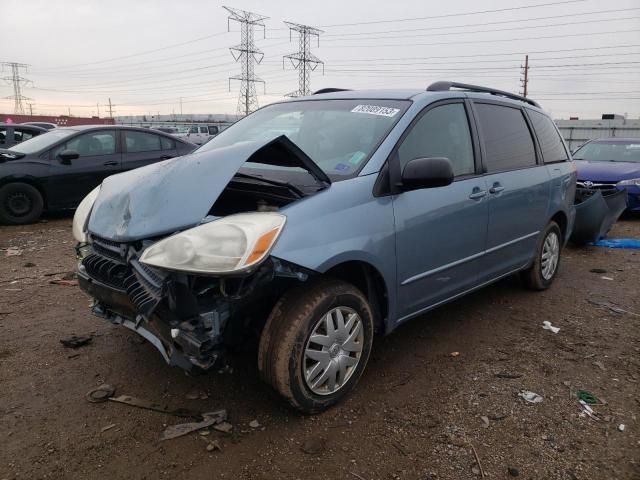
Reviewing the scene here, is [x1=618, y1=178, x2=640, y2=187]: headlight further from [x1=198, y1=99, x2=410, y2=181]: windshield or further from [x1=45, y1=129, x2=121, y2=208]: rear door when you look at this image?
[x1=45, y1=129, x2=121, y2=208]: rear door

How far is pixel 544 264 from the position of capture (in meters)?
4.89

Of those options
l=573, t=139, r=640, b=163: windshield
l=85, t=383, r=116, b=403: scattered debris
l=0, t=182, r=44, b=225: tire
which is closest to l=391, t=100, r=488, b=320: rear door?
l=85, t=383, r=116, b=403: scattered debris

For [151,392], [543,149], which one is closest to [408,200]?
[151,392]

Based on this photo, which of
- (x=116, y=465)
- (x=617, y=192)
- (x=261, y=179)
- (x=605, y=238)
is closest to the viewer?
(x=116, y=465)

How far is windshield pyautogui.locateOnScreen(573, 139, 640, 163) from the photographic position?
377 inches

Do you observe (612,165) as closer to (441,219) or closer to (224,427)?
(441,219)

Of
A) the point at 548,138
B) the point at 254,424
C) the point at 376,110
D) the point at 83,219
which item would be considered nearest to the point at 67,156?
the point at 83,219

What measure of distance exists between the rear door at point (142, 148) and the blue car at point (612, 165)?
6.91 metres

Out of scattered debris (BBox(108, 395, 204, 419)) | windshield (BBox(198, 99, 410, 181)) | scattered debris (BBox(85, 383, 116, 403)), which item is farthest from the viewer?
windshield (BBox(198, 99, 410, 181))

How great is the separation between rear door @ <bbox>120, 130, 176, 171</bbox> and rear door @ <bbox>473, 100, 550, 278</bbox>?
6.10m

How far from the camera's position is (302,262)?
244 cm

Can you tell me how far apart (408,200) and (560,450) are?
154 centimetres

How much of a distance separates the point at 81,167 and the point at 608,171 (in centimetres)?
871

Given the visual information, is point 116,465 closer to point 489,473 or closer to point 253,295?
point 253,295
